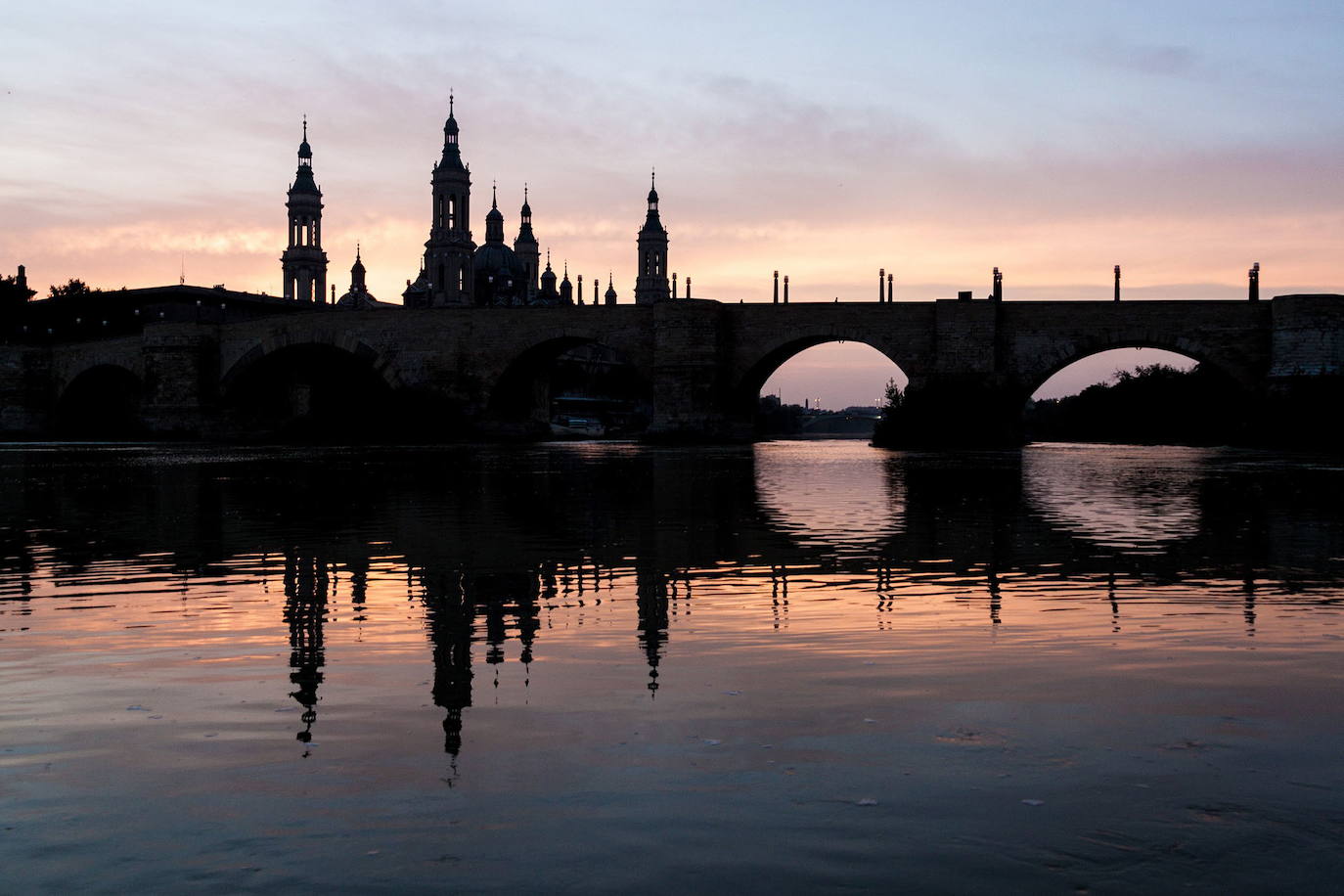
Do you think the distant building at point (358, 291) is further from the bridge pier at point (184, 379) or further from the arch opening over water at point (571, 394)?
the bridge pier at point (184, 379)

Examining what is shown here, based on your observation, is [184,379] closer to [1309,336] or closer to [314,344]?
[314,344]

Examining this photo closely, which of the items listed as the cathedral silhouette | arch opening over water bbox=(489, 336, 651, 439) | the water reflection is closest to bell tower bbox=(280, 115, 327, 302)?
the cathedral silhouette

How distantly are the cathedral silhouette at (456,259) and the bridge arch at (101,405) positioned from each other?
20943 millimetres

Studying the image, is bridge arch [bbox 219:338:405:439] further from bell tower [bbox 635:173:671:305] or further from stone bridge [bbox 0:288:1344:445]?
bell tower [bbox 635:173:671:305]

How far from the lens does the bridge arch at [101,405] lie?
3556 inches

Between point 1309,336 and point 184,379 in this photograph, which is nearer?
point 1309,336

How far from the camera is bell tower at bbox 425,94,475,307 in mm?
131625

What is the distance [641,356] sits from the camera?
224 feet

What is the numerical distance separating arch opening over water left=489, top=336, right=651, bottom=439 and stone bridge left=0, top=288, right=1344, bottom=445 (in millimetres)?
275

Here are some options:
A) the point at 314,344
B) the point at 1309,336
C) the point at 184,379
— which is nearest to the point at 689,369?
the point at 314,344

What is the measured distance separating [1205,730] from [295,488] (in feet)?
75.3

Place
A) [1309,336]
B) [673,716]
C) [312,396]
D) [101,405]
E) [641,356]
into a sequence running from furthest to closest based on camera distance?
[101,405] → [312,396] → [641,356] → [1309,336] → [673,716]

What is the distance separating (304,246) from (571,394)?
34.8 meters

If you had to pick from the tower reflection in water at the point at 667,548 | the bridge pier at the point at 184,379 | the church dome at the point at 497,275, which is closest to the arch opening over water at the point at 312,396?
the bridge pier at the point at 184,379
